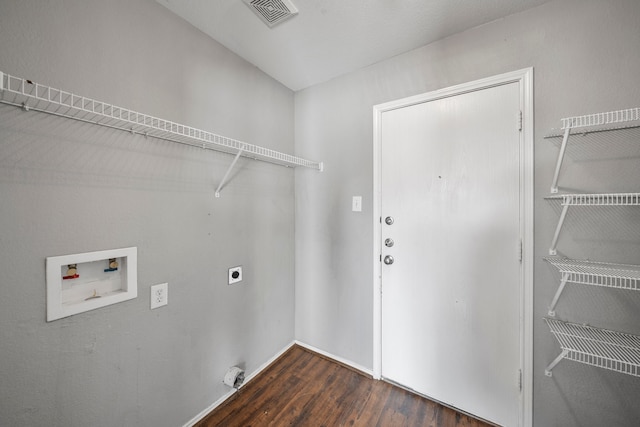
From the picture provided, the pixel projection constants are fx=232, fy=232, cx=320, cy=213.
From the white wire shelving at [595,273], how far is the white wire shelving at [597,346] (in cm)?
11

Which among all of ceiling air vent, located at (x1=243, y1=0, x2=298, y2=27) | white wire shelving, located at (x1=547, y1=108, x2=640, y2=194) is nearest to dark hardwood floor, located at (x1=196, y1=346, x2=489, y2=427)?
white wire shelving, located at (x1=547, y1=108, x2=640, y2=194)

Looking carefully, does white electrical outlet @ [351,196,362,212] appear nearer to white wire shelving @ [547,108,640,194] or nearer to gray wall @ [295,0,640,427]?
gray wall @ [295,0,640,427]

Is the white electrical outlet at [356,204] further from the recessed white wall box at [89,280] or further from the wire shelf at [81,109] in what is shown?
the recessed white wall box at [89,280]

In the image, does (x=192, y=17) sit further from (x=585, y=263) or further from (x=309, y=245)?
(x=585, y=263)

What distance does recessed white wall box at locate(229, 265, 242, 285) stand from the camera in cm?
165

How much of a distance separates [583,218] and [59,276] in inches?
96.5

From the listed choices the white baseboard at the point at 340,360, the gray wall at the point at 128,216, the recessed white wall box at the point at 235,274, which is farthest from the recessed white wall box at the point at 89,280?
the white baseboard at the point at 340,360

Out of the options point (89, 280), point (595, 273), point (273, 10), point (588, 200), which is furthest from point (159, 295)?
point (588, 200)

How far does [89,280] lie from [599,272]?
228 centimetres

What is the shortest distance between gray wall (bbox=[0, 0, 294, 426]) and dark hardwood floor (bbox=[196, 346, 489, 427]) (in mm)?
170

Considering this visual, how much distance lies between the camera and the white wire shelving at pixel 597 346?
100cm

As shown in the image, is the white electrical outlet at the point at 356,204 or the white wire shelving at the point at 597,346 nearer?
the white wire shelving at the point at 597,346

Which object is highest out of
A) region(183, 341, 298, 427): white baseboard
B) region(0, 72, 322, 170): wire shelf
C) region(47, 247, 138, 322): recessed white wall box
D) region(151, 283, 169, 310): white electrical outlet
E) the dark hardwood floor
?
region(0, 72, 322, 170): wire shelf

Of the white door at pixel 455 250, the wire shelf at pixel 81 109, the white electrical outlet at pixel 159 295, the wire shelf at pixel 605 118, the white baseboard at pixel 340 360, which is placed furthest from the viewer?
the white baseboard at pixel 340 360
